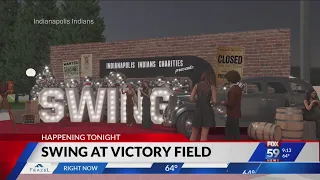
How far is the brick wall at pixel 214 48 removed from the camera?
1559cm

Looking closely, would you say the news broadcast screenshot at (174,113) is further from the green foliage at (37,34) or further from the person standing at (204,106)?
the green foliage at (37,34)

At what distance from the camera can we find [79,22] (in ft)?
127

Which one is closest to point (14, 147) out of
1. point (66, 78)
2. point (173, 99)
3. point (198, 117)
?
point (198, 117)

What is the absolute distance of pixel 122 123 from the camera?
Answer: 51.4ft

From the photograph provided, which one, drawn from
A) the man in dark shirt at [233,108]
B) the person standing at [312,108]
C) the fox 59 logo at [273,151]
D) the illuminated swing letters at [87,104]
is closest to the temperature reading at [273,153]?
the fox 59 logo at [273,151]

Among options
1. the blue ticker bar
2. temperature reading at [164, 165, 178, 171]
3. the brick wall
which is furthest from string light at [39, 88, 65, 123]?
temperature reading at [164, 165, 178, 171]

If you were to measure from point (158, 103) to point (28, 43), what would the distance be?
30.6 metres

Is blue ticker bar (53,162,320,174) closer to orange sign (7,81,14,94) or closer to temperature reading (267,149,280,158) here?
temperature reading (267,149,280,158)

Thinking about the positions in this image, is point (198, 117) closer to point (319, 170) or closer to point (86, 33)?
point (319, 170)

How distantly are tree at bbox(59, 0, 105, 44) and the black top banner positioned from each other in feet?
61.2

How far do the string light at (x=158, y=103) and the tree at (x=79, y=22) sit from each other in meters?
26.6

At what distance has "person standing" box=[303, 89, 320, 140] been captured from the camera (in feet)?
32.2

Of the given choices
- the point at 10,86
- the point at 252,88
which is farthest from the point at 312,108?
the point at 10,86

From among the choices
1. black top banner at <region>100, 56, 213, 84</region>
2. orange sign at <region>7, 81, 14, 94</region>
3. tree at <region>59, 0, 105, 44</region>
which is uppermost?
tree at <region>59, 0, 105, 44</region>
